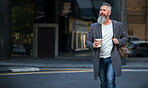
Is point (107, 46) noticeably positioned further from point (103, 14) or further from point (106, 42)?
point (103, 14)

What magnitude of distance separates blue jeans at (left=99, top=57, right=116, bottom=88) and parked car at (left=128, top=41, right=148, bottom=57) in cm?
1530

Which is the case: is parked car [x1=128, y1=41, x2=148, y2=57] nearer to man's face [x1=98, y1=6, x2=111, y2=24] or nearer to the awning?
the awning

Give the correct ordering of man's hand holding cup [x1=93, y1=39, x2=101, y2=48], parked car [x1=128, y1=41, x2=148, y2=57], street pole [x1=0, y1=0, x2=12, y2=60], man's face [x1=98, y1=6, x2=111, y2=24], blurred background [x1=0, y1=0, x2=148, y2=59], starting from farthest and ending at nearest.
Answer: parked car [x1=128, y1=41, x2=148, y2=57] < blurred background [x1=0, y1=0, x2=148, y2=59] < street pole [x1=0, y1=0, x2=12, y2=60] < man's face [x1=98, y1=6, x2=111, y2=24] < man's hand holding cup [x1=93, y1=39, x2=101, y2=48]

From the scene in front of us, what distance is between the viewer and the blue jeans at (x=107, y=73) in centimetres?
471

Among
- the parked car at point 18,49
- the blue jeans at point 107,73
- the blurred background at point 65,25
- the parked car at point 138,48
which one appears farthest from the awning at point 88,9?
the blue jeans at point 107,73

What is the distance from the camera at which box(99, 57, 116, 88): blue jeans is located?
471 cm

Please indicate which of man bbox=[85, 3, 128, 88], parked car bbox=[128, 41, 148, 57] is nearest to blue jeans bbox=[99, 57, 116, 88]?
man bbox=[85, 3, 128, 88]

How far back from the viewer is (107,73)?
4.77 meters

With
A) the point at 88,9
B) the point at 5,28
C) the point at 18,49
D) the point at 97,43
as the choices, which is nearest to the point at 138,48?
the point at 88,9

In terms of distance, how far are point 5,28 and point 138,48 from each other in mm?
9474

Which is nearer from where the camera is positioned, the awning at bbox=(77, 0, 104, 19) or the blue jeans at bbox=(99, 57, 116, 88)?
the blue jeans at bbox=(99, 57, 116, 88)

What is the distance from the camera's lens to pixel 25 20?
20.5m

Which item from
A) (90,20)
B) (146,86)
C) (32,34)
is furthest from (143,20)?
(146,86)

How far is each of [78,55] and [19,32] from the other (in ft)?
16.0
